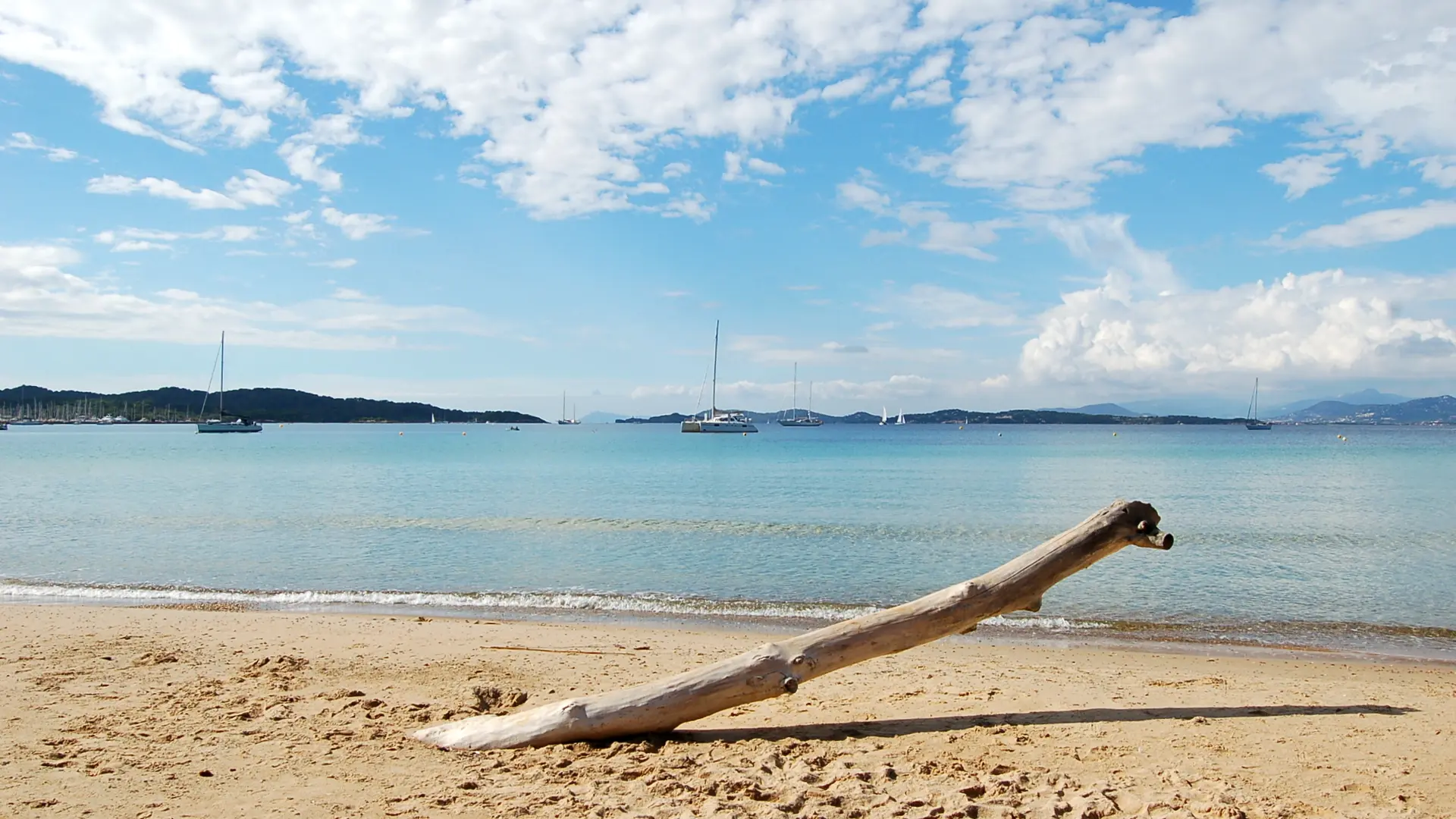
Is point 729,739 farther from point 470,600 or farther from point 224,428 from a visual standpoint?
point 224,428

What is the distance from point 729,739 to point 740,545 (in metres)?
13.8

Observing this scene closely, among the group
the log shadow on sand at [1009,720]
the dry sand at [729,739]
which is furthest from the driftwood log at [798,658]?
the log shadow on sand at [1009,720]

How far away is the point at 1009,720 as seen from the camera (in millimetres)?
7023

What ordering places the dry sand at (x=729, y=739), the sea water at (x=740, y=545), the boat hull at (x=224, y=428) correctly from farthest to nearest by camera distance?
the boat hull at (x=224, y=428) → the sea water at (x=740, y=545) → the dry sand at (x=729, y=739)

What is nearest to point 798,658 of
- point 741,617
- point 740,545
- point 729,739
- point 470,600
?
point 729,739

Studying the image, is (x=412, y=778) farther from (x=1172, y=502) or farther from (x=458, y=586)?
(x=1172, y=502)

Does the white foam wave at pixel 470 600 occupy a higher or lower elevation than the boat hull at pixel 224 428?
lower

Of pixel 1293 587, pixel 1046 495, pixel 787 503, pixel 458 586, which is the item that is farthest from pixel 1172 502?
pixel 458 586

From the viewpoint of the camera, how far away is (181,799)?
16.9 ft

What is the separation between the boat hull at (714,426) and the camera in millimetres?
133000

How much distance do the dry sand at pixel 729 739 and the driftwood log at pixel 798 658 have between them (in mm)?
184

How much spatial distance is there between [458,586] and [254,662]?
6.83 m

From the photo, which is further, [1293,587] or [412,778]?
[1293,587]

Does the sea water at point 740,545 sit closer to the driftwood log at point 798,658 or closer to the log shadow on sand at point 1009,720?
the log shadow on sand at point 1009,720
